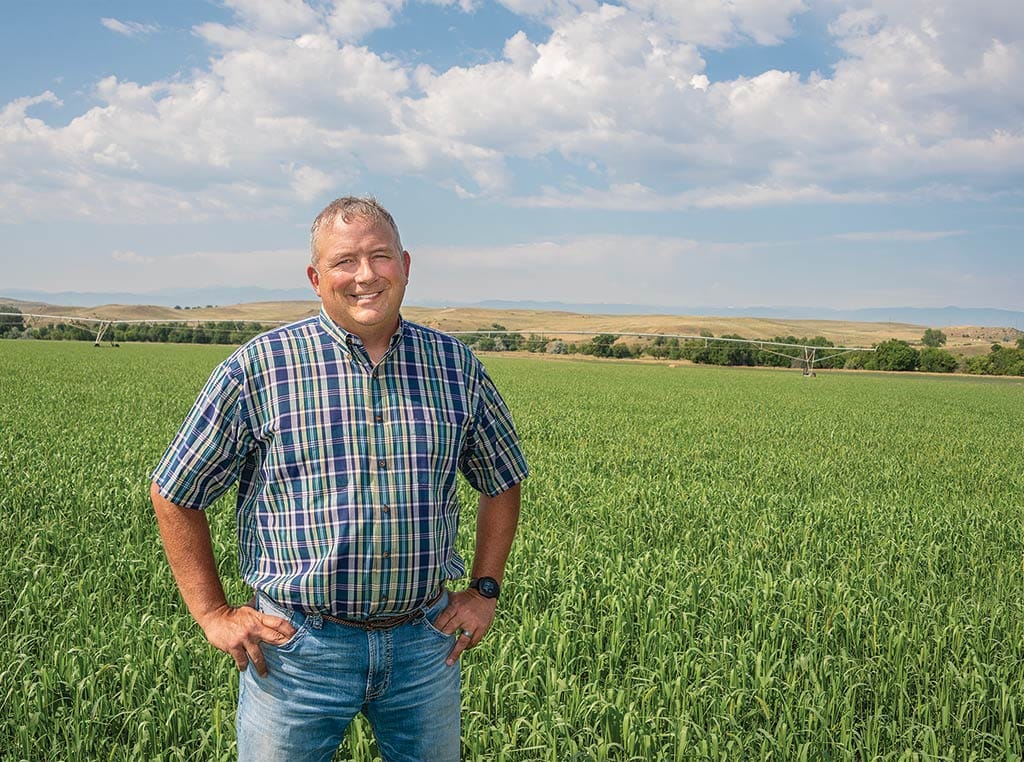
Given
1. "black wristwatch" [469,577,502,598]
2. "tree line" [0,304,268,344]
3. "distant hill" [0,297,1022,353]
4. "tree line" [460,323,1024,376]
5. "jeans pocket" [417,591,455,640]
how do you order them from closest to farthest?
"jeans pocket" [417,591,455,640] → "black wristwatch" [469,577,502,598] → "tree line" [460,323,1024,376] → "tree line" [0,304,268,344] → "distant hill" [0,297,1022,353]

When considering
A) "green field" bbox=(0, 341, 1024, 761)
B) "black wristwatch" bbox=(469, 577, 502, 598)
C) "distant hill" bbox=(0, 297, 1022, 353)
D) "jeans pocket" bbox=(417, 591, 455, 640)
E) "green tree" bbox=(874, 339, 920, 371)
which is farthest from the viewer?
"distant hill" bbox=(0, 297, 1022, 353)

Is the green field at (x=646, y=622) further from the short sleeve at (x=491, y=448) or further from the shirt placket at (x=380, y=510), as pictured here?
the shirt placket at (x=380, y=510)

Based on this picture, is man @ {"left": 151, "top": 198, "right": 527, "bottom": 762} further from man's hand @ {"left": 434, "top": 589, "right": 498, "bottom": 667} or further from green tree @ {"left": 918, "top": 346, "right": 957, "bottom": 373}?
green tree @ {"left": 918, "top": 346, "right": 957, "bottom": 373}

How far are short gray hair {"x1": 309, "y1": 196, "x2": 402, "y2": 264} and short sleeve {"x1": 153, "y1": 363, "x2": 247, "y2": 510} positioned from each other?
0.53m

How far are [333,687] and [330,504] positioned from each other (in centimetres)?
58

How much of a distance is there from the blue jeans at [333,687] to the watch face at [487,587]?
24 centimetres

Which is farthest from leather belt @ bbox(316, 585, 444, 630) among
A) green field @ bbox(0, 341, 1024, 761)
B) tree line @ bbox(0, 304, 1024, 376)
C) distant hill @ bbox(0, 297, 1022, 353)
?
distant hill @ bbox(0, 297, 1022, 353)

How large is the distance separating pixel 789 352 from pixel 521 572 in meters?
97.8

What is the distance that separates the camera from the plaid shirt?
2.56 meters

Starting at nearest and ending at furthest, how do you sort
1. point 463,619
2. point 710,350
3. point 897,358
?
point 463,619 → point 897,358 → point 710,350

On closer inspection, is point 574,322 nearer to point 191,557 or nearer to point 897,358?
point 897,358

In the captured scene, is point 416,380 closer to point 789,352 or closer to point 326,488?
point 326,488

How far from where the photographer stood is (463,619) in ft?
9.15

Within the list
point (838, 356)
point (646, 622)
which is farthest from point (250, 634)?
point (838, 356)
